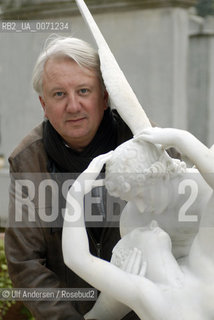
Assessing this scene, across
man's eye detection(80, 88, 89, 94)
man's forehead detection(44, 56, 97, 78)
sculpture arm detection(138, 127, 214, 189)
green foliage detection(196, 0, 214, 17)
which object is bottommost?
sculpture arm detection(138, 127, 214, 189)

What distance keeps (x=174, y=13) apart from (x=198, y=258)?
315 centimetres

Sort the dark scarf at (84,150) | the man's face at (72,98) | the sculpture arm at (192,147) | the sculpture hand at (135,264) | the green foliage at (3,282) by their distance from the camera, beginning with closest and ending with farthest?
the sculpture arm at (192,147), the sculpture hand at (135,264), the man's face at (72,98), the dark scarf at (84,150), the green foliage at (3,282)

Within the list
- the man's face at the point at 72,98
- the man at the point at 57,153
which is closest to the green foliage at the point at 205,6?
the man at the point at 57,153

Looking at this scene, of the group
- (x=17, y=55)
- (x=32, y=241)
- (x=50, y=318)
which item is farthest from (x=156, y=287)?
(x=17, y=55)

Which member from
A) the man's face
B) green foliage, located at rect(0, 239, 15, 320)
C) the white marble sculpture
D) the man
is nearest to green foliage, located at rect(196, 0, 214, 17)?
green foliage, located at rect(0, 239, 15, 320)

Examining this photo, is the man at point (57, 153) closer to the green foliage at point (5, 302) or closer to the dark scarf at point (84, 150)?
the dark scarf at point (84, 150)

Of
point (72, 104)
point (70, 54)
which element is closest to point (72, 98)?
point (72, 104)

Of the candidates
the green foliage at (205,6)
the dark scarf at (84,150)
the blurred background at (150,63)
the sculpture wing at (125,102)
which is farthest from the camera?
the green foliage at (205,6)

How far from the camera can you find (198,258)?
170 centimetres

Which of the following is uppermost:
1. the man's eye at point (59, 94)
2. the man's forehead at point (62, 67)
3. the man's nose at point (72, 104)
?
the man's forehead at point (62, 67)

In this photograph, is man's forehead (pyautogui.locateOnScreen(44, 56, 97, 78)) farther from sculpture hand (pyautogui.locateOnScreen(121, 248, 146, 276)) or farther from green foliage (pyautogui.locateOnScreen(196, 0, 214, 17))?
green foliage (pyautogui.locateOnScreen(196, 0, 214, 17))

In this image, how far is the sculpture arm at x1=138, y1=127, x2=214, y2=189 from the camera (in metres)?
1.60

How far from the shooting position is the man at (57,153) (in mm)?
2064

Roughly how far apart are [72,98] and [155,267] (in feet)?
2.20
